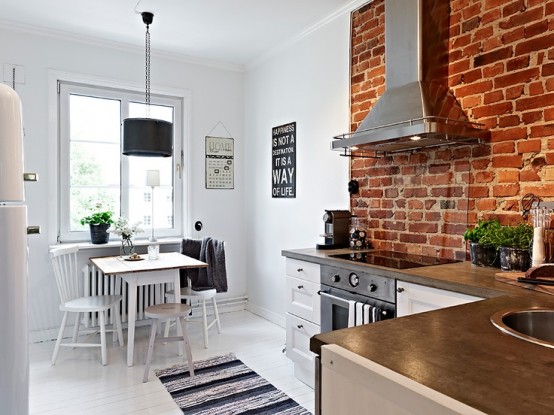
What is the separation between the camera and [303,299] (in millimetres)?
2787

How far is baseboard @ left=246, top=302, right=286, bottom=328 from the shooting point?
4.04 m

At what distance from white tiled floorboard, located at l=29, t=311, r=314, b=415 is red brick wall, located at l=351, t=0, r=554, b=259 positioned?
1248 millimetres

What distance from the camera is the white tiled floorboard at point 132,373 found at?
2.47 metres

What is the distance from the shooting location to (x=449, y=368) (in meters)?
0.81

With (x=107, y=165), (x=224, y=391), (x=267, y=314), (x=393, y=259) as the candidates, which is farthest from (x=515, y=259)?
(x=107, y=165)

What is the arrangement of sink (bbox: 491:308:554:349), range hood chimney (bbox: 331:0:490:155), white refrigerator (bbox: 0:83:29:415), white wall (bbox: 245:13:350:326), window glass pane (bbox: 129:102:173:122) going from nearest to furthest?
sink (bbox: 491:308:554:349)
white refrigerator (bbox: 0:83:29:415)
range hood chimney (bbox: 331:0:490:155)
white wall (bbox: 245:13:350:326)
window glass pane (bbox: 129:102:173:122)

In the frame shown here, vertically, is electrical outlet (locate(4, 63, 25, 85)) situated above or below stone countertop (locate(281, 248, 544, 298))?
above

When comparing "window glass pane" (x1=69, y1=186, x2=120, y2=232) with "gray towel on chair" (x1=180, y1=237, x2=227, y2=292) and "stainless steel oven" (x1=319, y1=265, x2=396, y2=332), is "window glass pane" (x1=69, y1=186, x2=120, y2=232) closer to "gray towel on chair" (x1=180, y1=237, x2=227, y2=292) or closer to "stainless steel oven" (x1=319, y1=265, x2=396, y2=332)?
"gray towel on chair" (x1=180, y1=237, x2=227, y2=292)

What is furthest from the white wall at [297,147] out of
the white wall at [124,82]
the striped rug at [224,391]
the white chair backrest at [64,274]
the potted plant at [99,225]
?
the white chair backrest at [64,274]

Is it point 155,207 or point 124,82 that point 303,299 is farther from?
point 124,82

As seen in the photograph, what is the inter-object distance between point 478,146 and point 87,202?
11.0 feet

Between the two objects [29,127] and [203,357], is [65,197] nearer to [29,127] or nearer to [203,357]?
[29,127]

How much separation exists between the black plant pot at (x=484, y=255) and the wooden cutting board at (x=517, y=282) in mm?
204

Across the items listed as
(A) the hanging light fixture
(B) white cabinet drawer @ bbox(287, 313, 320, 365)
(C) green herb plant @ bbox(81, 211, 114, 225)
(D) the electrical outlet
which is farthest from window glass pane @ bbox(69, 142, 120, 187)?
(B) white cabinet drawer @ bbox(287, 313, 320, 365)
